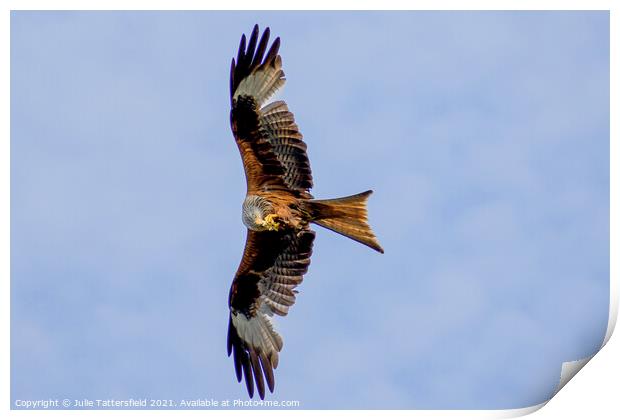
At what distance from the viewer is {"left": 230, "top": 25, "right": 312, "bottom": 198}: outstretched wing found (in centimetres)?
869

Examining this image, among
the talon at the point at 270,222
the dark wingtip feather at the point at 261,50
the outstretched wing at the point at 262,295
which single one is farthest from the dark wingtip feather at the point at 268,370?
the dark wingtip feather at the point at 261,50

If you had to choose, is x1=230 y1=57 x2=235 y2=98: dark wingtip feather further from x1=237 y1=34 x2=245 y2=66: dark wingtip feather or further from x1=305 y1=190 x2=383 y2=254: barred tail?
x1=305 y1=190 x2=383 y2=254: barred tail

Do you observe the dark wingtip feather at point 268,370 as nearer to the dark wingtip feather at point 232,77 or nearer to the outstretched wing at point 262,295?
the outstretched wing at point 262,295

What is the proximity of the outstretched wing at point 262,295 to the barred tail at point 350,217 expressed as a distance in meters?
0.29

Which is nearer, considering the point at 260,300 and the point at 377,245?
the point at 377,245

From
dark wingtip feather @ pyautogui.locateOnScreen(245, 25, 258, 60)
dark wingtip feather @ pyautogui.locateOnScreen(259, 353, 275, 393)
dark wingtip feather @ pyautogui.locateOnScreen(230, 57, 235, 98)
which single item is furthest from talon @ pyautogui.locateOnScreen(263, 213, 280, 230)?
dark wingtip feather @ pyautogui.locateOnScreen(245, 25, 258, 60)

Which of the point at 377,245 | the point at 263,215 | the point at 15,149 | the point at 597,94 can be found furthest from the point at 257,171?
the point at 597,94

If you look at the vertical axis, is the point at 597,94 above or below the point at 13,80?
below

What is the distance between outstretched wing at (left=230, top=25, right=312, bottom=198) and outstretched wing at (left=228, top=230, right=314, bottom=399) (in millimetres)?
412

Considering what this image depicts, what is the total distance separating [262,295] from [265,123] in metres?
1.22
